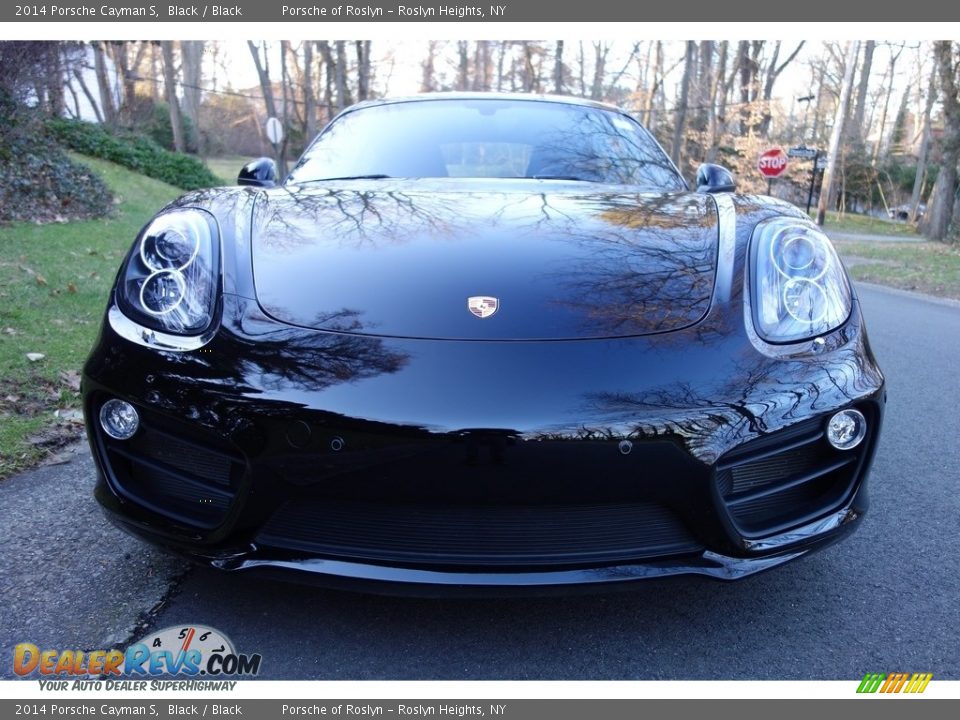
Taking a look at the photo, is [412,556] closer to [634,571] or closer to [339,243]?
[634,571]

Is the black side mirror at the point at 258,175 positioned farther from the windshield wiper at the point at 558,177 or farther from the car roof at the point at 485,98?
the windshield wiper at the point at 558,177

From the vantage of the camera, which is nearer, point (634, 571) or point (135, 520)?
point (634, 571)

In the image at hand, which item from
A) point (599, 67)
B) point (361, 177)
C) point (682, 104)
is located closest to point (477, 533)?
point (361, 177)

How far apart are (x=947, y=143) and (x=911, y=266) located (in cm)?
718

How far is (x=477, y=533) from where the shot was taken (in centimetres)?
153

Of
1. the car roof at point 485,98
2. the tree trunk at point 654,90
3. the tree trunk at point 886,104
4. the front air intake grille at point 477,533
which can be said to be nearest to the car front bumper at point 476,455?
the front air intake grille at point 477,533

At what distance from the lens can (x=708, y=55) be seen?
30.1 meters

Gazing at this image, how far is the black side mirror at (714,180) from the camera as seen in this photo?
2.81 meters

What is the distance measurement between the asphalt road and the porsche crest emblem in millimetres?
686

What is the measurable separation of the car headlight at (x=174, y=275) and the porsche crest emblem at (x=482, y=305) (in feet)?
1.98

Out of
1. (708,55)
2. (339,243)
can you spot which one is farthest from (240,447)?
(708,55)

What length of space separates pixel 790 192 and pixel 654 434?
3311 cm

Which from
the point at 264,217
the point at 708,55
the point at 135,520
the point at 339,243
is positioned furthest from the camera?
the point at 708,55

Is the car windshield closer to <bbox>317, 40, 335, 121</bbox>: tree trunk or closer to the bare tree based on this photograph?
<bbox>317, 40, 335, 121</bbox>: tree trunk
